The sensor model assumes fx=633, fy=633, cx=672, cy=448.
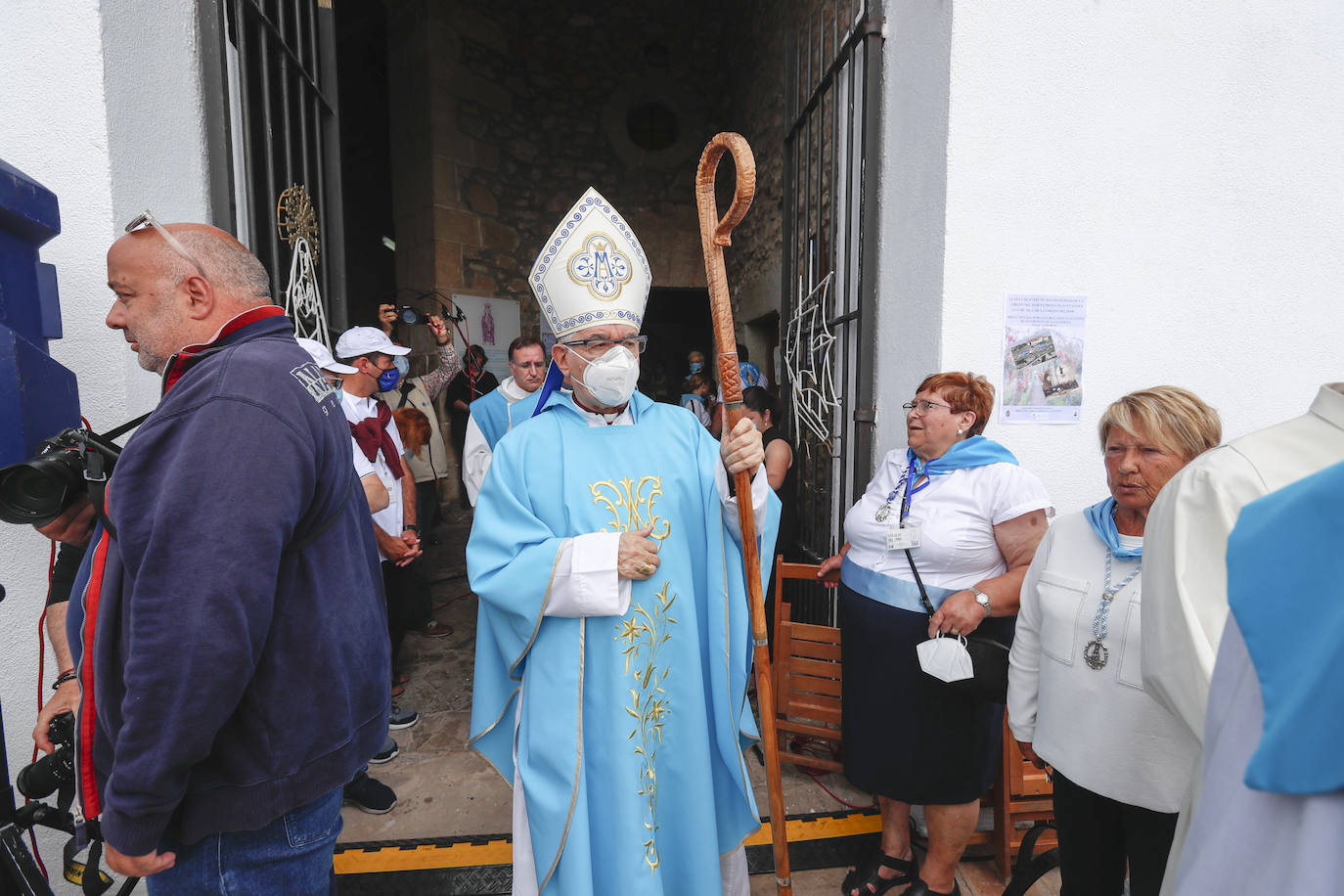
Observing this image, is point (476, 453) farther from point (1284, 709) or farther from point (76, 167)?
point (1284, 709)

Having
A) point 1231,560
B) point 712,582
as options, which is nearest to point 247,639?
point 712,582

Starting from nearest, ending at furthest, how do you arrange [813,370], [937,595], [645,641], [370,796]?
1. [645,641]
2. [937,595]
3. [370,796]
4. [813,370]

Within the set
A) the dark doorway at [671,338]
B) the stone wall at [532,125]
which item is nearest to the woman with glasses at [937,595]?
the stone wall at [532,125]

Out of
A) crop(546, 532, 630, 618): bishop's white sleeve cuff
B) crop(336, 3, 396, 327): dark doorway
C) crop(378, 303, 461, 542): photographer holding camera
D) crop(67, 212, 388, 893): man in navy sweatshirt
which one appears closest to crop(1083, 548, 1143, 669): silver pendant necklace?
crop(546, 532, 630, 618): bishop's white sleeve cuff

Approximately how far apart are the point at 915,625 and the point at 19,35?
311cm

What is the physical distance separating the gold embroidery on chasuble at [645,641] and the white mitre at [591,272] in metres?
0.50

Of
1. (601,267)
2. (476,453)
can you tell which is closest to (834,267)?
A: (601,267)

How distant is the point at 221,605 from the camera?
1022 millimetres

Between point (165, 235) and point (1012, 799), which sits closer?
point (165, 235)

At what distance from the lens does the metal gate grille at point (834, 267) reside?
2752 mm

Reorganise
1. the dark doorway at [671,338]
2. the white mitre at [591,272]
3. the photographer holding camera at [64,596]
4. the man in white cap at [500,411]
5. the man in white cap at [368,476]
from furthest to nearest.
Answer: the dark doorway at [671,338] < the man in white cap at [500,411] < the man in white cap at [368,476] < the white mitre at [591,272] < the photographer holding camera at [64,596]

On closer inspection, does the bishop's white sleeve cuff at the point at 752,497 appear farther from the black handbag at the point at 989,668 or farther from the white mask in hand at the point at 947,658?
the black handbag at the point at 989,668

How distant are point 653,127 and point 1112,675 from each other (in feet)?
27.3

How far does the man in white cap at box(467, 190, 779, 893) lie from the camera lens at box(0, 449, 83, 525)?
83cm
